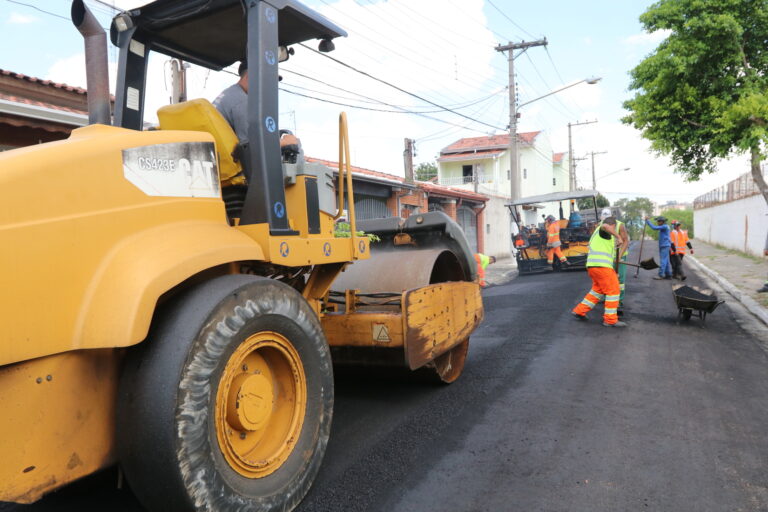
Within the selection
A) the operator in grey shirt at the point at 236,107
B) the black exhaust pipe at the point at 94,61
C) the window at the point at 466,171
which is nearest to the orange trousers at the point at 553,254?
the operator in grey shirt at the point at 236,107

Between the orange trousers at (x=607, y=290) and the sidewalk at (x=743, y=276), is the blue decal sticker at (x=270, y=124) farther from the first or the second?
the sidewalk at (x=743, y=276)

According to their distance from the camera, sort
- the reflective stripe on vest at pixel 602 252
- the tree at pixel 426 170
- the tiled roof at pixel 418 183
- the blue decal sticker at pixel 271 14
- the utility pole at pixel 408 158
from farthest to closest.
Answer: the tree at pixel 426 170, the utility pole at pixel 408 158, the tiled roof at pixel 418 183, the reflective stripe on vest at pixel 602 252, the blue decal sticker at pixel 271 14

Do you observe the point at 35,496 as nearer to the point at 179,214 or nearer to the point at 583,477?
the point at 179,214

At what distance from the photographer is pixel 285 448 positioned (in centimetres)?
256

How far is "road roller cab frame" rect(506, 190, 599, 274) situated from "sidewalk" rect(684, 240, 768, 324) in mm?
3292

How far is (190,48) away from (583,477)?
3455 mm

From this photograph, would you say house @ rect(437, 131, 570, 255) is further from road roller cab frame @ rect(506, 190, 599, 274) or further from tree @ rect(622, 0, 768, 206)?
tree @ rect(622, 0, 768, 206)

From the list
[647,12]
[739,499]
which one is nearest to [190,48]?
[739,499]

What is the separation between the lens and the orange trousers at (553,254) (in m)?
15.0

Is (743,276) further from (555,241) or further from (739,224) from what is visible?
(739,224)

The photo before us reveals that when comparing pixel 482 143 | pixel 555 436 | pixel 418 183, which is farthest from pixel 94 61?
pixel 482 143

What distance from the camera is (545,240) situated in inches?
628

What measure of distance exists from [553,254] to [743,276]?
4.47 m

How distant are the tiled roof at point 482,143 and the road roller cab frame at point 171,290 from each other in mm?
40558
